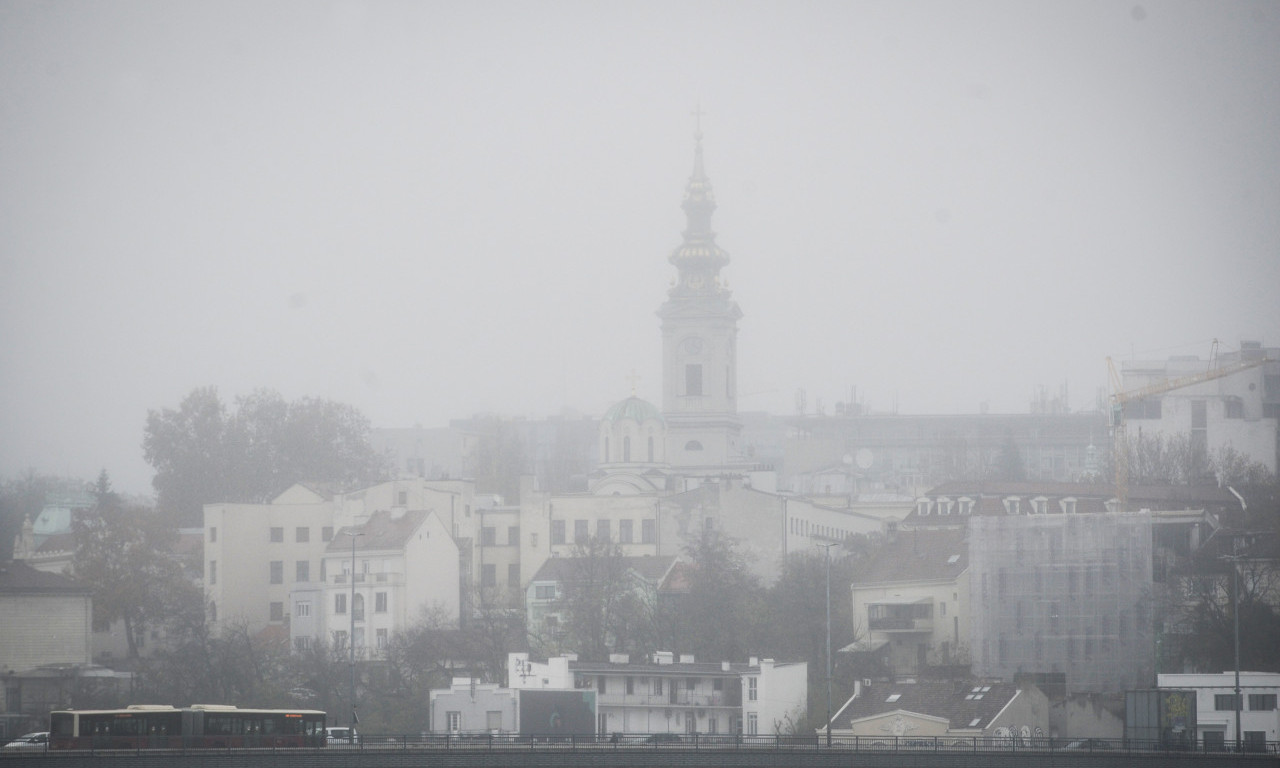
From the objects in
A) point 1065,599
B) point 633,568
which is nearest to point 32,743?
point 1065,599

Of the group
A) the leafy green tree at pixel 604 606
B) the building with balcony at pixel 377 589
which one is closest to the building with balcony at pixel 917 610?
the leafy green tree at pixel 604 606

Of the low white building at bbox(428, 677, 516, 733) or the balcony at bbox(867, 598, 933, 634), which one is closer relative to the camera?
the low white building at bbox(428, 677, 516, 733)

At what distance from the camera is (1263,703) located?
8081 cm

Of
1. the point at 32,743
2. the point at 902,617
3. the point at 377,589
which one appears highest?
the point at 377,589

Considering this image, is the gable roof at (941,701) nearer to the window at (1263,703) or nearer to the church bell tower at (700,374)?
the window at (1263,703)

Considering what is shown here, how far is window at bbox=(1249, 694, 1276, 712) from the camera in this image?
8069 cm

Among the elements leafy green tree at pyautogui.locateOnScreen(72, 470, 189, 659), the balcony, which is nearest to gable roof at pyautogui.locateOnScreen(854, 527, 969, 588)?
the balcony

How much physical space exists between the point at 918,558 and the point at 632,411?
3283 cm

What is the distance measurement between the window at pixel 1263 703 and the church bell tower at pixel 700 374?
6286 centimetres

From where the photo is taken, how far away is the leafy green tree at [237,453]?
139 meters

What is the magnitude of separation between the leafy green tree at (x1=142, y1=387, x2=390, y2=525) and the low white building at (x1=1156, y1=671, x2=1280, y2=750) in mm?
68357

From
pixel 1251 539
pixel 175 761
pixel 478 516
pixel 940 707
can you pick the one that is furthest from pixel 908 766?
pixel 478 516

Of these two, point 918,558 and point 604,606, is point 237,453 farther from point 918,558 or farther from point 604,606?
point 918,558

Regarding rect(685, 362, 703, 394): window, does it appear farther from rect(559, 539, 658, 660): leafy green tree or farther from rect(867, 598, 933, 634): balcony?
rect(867, 598, 933, 634): balcony
